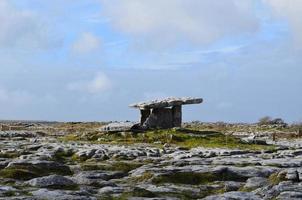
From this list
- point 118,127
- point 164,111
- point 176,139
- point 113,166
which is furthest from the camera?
point 164,111

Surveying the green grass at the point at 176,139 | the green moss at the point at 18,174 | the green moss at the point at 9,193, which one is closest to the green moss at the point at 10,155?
the green moss at the point at 18,174

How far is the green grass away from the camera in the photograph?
40500 millimetres

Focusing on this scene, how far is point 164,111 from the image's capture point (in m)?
54.4

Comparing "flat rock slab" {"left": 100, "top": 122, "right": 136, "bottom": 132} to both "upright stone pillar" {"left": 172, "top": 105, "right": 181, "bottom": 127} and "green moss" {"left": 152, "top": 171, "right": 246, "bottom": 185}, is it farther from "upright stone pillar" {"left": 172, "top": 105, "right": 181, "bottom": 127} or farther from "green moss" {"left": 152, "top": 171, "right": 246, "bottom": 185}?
"green moss" {"left": 152, "top": 171, "right": 246, "bottom": 185}

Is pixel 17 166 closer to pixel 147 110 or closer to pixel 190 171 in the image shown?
pixel 190 171

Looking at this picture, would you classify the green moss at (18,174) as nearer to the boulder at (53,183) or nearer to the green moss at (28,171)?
the green moss at (28,171)

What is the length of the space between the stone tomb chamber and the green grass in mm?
6272

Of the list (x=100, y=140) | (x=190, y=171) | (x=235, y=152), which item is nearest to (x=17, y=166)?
(x=190, y=171)

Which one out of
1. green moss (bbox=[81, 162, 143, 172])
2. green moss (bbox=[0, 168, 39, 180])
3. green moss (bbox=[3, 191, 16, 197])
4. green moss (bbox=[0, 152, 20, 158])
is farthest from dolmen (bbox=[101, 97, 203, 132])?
green moss (bbox=[3, 191, 16, 197])

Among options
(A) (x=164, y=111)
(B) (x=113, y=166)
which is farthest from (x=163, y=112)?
(B) (x=113, y=166)

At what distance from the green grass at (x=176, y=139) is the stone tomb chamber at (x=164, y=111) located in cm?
627

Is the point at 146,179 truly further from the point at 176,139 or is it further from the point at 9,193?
the point at 176,139

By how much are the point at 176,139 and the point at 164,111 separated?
11.5 meters

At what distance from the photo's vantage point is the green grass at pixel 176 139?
133 feet
